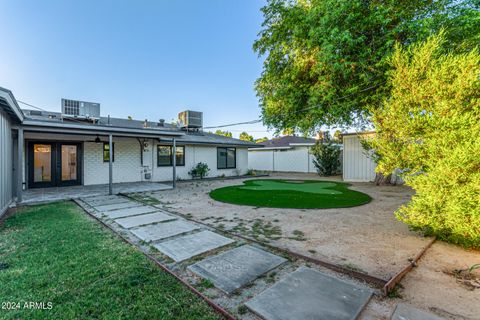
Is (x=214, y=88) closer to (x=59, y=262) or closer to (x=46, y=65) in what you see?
(x=46, y=65)

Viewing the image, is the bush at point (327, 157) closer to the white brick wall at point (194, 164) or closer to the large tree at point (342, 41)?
the large tree at point (342, 41)

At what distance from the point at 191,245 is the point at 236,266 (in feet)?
3.23

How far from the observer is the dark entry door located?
332 inches

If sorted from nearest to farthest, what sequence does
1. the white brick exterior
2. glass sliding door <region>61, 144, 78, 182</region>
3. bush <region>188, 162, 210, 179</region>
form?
1. glass sliding door <region>61, 144, 78, 182</region>
2. the white brick exterior
3. bush <region>188, 162, 210, 179</region>

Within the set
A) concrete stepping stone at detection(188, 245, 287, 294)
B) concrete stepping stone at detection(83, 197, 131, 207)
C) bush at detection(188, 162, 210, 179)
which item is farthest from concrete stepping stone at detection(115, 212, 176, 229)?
bush at detection(188, 162, 210, 179)

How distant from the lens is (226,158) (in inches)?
559

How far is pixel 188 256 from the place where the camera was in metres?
2.93

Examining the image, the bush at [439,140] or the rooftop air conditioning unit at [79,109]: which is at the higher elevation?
the rooftop air conditioning unit at [79,109]

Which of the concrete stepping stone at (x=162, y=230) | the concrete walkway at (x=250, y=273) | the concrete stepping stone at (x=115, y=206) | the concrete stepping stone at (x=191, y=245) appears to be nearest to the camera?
the concrete walkway at (x=250, y=273)

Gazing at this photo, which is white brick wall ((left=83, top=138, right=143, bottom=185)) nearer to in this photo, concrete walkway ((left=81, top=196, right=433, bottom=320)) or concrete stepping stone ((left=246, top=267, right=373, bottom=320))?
concrete walkway ((left=81, top=196, right=433, bottom=320))

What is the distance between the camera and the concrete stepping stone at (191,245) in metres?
2.99

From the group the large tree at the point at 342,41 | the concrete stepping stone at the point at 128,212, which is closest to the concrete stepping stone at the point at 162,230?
the concrete stepping stone at the point at 128,212

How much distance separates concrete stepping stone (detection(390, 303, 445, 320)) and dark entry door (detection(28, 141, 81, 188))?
11322 millimetres

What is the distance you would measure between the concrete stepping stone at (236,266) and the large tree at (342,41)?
16.9ft
